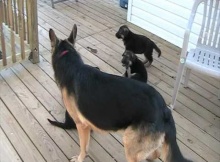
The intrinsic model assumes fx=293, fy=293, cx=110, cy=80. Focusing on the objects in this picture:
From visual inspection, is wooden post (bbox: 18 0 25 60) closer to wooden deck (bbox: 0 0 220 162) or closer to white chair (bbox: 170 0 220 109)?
wooden deck (bbox: 0 0 220 162)

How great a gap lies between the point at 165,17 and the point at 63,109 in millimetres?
1843

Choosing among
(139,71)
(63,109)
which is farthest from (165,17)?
(63,109)

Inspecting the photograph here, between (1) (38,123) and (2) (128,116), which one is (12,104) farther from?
(2) (128,116)

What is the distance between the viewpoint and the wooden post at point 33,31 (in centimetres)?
280

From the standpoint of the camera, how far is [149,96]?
1.61m

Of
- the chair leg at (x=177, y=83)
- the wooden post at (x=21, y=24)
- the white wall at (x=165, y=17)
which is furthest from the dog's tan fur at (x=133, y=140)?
the white wall at (x=165, y=17)

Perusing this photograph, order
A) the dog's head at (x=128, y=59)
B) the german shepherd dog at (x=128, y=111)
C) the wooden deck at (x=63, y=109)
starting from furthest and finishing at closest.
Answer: the dog's head at (x=128, y=59), the wooden deck at (x=63, y=109), the german shepherd dog at (x=128, y=111)

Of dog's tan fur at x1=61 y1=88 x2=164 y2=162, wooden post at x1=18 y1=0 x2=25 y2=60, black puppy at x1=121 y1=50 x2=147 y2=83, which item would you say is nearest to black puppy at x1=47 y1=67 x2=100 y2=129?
dog's tan fur at x1=61 y1=88 x2=164 y2=162

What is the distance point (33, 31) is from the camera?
9.66ft

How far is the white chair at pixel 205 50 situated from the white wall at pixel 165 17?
0.60m

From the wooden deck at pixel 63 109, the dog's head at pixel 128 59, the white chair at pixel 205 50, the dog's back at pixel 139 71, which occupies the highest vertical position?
the white chair at pixel 205 50

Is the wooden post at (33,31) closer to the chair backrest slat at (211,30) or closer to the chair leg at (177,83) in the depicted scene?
the chair leg at (177,83)

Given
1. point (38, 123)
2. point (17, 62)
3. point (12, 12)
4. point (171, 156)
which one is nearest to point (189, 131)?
point (171, 156)

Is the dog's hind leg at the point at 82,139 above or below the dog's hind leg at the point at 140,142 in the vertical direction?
below
